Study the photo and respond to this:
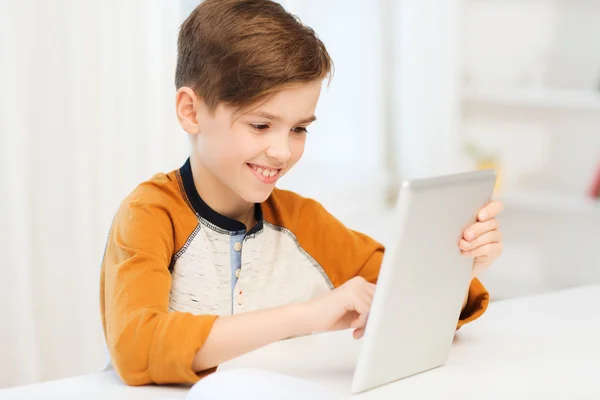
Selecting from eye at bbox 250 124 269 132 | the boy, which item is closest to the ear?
the boy

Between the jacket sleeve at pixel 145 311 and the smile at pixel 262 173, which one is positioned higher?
the smile at pixel 262 173

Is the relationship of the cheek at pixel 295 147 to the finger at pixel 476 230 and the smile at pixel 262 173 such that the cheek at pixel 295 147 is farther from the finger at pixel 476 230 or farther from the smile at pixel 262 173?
the finger at pixel 476 230

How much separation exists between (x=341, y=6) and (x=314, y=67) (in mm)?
2216

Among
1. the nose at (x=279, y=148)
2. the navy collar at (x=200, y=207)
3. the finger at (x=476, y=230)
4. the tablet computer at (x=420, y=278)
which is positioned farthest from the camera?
the navy collar at (x=200, y=207)

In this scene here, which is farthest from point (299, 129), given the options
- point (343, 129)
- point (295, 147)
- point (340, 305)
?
point (343, 129)

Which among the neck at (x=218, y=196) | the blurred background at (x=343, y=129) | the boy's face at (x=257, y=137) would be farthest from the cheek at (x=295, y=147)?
the blurred background at (x=343, y=129)

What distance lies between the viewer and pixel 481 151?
12.5 ft

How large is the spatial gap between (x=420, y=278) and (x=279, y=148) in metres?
0.32

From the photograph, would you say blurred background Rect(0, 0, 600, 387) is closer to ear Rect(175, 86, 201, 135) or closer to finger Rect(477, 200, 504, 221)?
ear Rect(175, 86, 201, 135)

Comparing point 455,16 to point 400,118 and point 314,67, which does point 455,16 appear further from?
point 314,67

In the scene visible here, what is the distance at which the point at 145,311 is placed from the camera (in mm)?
1106

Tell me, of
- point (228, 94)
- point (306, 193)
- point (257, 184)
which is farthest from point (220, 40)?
point (306, 193)

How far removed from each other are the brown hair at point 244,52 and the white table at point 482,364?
377 mm

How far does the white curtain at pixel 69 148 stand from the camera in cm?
204
